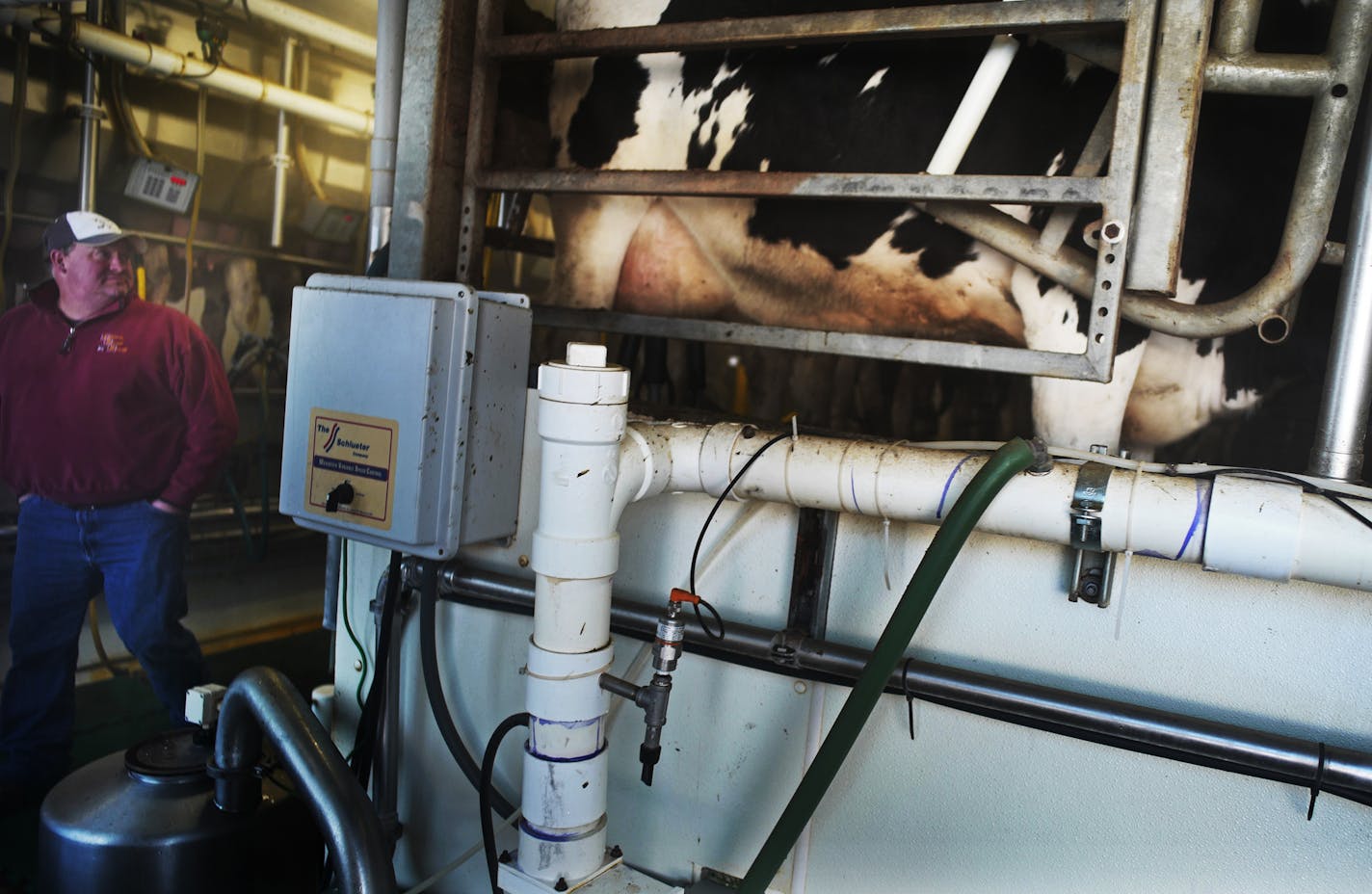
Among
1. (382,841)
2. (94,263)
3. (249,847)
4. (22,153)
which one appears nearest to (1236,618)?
(382,841)

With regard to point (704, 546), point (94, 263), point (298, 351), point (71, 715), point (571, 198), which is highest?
point (571, 198)

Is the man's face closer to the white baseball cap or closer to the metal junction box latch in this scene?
the white baseball cap

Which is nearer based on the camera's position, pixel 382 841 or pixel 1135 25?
pixel 1135 25

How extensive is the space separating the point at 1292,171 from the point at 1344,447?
62 cm

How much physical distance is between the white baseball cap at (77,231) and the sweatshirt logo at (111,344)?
220 millimetres

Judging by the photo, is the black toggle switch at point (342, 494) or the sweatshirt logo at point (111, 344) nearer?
the black toggle switch at point (342, 494)

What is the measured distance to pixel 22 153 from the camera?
6.82ft

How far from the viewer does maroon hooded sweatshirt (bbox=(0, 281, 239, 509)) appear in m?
2.06

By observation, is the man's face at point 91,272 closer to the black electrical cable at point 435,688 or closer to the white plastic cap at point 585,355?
the black electrical cable at point 435,688

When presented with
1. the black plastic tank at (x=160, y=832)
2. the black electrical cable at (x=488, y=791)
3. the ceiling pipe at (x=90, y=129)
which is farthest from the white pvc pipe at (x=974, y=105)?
the ceiling pipe at (x=90, y=129)

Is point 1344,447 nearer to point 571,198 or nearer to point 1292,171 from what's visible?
point 1292,171

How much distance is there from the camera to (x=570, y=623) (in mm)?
1234

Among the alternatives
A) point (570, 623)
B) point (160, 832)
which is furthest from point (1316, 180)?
point (160, 832)

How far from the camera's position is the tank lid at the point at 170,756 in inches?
60.6
